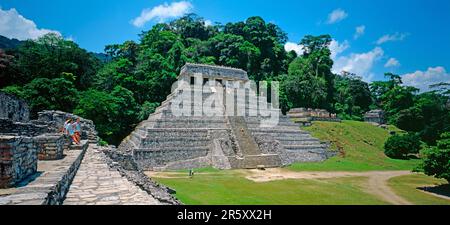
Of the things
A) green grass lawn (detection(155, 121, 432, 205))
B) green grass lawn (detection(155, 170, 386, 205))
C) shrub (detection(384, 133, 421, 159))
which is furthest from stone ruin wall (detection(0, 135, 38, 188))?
shrub (detection(384, 133, 421, 159))

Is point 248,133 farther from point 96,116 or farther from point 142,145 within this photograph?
point 96,116

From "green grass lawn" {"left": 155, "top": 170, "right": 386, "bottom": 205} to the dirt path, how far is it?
2.17ft

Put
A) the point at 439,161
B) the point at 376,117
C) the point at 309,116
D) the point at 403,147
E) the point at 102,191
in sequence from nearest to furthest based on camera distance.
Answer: the point at 102,191 → the point at 439,161 → the point at 403,147 → the point at 309,116 → the point at 376,117

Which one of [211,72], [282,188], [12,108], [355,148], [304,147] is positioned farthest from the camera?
[211,72]

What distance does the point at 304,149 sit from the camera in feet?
86.9

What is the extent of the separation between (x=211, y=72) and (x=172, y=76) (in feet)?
18.3

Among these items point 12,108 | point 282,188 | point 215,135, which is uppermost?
point 12,108

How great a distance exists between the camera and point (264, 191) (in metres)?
13.4

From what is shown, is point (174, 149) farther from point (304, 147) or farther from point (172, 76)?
point (172, 76)

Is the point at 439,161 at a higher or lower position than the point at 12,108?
lower

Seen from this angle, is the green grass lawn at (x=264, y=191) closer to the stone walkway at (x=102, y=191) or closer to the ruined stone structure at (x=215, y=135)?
the ruined stone structure at (x=215, y=135)

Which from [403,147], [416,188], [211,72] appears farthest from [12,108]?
[403,147]

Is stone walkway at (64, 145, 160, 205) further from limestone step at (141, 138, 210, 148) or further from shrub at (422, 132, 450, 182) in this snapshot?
shrub at (422, 132, 450, 182)

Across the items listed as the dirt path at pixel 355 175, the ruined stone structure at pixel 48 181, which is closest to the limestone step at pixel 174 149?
the dirt path at pixel 355 175
